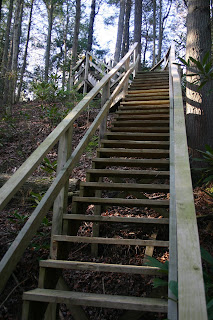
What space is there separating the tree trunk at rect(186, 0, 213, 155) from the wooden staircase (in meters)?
0.52

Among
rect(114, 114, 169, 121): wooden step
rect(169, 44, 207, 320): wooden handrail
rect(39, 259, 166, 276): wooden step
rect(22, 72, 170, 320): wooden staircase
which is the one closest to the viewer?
rect(169, 44, 207, 320): wooden handrail

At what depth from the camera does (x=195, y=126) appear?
5.07 meters

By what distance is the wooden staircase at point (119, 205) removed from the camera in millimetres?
1979

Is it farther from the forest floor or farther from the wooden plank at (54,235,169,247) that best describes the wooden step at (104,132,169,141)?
the wooden plank at (54,235,169,247)

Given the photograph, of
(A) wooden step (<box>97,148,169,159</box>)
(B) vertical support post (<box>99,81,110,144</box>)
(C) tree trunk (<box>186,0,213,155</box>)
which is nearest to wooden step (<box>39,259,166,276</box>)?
(A) wooden step (<box>97,148,169,159</box>)

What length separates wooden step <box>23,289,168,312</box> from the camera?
1810mm

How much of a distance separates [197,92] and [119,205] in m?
3.02

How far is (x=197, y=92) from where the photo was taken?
5078 millimetres

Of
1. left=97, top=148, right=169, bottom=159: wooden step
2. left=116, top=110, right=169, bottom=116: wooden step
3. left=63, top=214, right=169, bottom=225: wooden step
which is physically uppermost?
left=116, top=110, right=169, bottom=116: wooden step

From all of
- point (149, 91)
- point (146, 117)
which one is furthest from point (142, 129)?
point (149, 91)

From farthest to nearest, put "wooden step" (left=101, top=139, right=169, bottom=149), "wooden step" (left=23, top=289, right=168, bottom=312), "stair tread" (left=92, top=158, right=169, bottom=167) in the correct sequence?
"wooden step" (left=101, top=139, right=169, bottom=149) → "stair tread" (left=92, top=158, right=169, bottom=167) → "wooden step" (left=23, top=289, right=168, bottom=312)

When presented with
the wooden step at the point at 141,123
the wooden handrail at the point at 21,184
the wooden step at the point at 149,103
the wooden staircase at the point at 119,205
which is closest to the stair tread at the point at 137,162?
the wooden staircase at the point at 119,205

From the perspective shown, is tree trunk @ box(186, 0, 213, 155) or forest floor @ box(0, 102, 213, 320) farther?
tree trunk @ box(186, 0, 213, 155)

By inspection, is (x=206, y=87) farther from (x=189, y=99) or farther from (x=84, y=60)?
(x=84, y=60)
